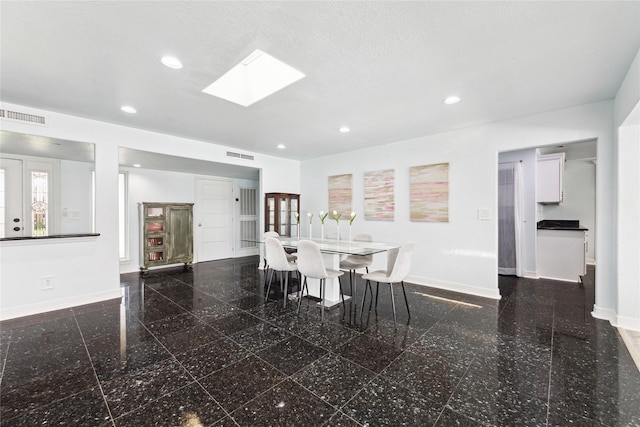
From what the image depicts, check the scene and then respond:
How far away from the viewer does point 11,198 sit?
425 cm

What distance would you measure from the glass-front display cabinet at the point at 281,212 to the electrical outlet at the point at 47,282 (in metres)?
3.28

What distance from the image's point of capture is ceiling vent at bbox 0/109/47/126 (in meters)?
2.96

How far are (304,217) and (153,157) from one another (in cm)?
322

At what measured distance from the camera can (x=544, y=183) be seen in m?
5.06

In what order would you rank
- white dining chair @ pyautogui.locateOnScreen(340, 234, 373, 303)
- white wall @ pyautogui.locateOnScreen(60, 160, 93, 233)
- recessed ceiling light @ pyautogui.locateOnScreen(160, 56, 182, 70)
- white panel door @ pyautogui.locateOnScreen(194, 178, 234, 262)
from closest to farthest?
1. recessed ceiling light @ pyautogui.locateOnScreen(160, 56, 182, 70)
2. white dining chair @ pyautogui.locateOnScreen(340, 234, 373, 303)
3. white wall @ pyautogui.locateOnScreen(60, 160, 93, 233)
4. white panel door @ pyautogui.locateOnScreen(194, 178, 234, 262)

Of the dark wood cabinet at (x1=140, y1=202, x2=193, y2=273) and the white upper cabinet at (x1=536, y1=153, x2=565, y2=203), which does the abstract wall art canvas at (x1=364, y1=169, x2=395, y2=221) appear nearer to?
the white upper cabinet at (x1=536, y1=153, x2=565, y2=203)

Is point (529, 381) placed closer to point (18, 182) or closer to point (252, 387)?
point (252, 387)

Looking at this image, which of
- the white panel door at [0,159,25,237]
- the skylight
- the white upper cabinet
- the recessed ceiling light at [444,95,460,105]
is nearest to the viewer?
the skylight

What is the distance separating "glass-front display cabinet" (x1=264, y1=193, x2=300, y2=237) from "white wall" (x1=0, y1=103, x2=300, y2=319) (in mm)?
2072

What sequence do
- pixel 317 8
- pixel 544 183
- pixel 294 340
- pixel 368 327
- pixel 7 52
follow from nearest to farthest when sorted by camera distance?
pixel 317 8
pixel 7 52
pixel 294 340
pixel 368 327
pixel 544 183

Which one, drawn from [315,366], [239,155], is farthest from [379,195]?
[315,366]

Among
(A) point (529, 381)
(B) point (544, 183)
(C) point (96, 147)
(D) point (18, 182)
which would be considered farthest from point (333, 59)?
(D) point (18, 182)

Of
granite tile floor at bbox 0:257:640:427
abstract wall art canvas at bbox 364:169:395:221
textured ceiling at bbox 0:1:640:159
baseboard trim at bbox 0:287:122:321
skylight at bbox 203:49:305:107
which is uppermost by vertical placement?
skylight at bbox 203:49:305:107

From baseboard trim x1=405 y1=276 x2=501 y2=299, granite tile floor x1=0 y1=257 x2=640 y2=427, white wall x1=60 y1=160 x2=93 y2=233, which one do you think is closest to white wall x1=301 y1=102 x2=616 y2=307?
baseboard trim x1=405 y1=276 x2=501 y2=299
